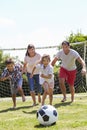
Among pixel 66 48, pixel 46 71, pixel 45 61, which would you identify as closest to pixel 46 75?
pixel 46 71

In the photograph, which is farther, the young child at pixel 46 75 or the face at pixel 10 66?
the face at pixel 10 66

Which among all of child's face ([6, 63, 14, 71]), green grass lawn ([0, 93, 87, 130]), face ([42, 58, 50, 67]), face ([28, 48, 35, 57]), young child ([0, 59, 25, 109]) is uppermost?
face ([28, 48, 35, 57])

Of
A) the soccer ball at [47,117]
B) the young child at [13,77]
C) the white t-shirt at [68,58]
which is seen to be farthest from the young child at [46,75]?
the soccer ball at [47,117]

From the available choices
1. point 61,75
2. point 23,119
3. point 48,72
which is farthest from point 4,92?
point 23,119

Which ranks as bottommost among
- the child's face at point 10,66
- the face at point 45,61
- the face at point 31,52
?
the child's face at point 10,66

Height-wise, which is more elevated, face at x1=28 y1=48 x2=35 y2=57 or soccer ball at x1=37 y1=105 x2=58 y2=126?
face at x1=28 y1=48 x2=35 y2=57

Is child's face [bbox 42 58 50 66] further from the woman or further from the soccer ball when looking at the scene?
the soccer ball

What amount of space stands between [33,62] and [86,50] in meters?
5.88

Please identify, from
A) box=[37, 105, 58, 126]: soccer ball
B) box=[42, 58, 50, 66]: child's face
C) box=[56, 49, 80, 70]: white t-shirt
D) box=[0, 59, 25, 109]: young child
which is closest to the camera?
box=[37, 105, 58, 126]: soccer ball

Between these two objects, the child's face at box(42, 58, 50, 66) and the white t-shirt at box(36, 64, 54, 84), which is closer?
the child's face at box(42, 58, 50, 66)

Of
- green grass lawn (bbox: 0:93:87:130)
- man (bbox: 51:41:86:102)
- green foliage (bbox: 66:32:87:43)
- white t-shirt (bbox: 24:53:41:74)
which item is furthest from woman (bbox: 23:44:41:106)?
green foliage (bbox: 66:32:87:43)

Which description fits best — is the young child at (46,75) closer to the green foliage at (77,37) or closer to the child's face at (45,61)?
the child's face at (45,61)

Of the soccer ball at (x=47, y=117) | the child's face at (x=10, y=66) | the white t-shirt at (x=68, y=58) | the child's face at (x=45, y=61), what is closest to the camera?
the soccer ball at (x=47, y=117)

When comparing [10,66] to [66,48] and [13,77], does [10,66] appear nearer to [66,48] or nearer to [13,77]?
[13,77]
